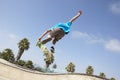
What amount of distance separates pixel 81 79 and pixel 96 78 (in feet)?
2.22

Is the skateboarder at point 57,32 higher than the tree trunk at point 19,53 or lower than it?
lower

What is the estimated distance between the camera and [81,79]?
9359mm

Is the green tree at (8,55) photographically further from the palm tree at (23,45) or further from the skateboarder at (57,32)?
the skateboarder at (57,32)

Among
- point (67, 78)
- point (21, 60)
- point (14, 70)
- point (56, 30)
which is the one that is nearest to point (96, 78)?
point (67, 78)

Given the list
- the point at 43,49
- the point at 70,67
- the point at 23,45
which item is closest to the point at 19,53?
the point at 23,45

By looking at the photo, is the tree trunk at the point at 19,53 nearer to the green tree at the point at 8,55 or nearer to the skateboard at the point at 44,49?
the green tree at the point at 8,55

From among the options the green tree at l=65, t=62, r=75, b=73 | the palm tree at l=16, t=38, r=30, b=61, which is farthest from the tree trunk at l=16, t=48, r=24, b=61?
the green tree at l=65, t=62, r=75, b=73

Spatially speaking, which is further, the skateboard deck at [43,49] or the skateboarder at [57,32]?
the skateboarder at [57,32]

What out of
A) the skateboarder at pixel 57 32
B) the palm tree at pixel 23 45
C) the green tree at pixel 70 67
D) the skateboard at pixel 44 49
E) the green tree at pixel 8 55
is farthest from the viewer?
the green tree at pixel 70 67

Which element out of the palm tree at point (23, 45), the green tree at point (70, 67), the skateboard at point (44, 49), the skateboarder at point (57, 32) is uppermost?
the palm tree at point (23, 45)

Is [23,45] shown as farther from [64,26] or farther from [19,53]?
[64,26]

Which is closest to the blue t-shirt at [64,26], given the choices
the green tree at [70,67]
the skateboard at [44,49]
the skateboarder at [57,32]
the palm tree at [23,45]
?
the skateboarder at [57,32]

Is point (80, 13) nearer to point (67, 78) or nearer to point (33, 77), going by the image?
point (67, 78)

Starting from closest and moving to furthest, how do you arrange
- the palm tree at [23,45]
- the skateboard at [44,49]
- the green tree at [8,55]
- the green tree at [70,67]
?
the skateboard at [44,49]
the green tree at [8,55]
the palm tree at [23,45]
the green tree at [70,67]
